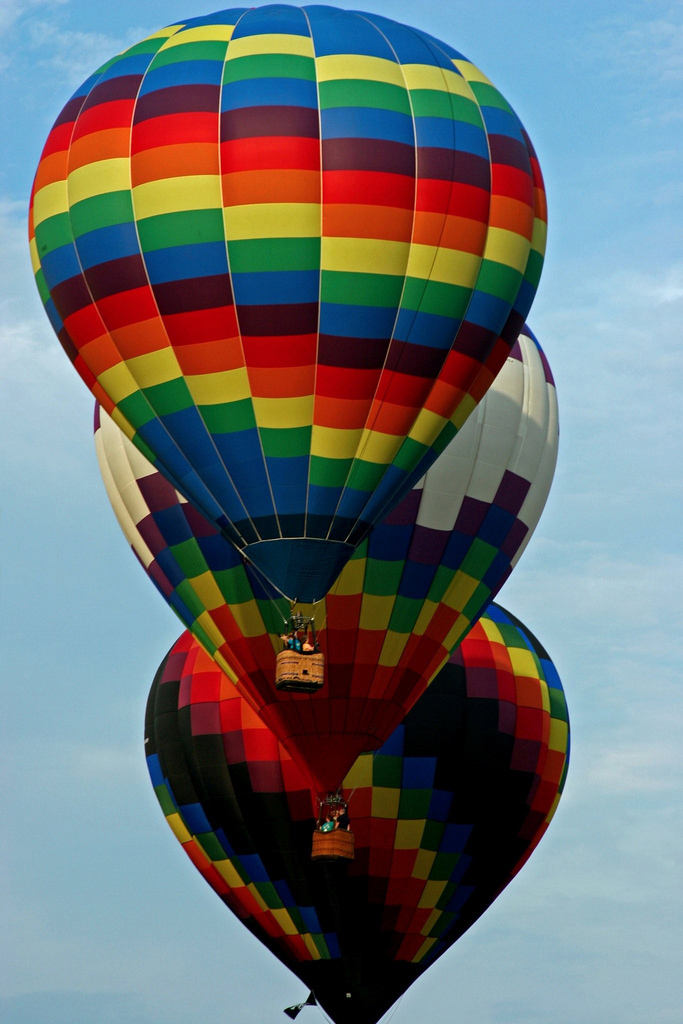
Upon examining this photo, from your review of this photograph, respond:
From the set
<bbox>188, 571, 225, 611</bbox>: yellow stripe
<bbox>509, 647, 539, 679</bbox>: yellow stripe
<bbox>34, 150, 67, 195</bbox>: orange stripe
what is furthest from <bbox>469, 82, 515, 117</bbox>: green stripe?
<bbox>509, 647, 539, 679</bbox>: yellow stripe

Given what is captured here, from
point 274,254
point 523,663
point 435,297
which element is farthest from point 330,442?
point 523,663

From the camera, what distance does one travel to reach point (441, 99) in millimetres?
17344

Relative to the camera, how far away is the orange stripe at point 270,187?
16.7m

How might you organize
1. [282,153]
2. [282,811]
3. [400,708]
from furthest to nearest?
1. [282,811]
2. [400,708]
3. [282,153]

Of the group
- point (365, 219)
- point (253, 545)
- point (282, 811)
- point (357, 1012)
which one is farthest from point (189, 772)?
point (365, 219)

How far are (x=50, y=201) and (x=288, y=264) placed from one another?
220 centimetres

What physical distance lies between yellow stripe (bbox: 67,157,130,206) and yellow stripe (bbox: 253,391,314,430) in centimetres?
200

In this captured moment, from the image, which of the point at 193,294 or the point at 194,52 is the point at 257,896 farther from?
the point at 194,52

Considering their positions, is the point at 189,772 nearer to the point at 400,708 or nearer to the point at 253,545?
the point at 400,708

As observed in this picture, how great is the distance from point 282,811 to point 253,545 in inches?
181

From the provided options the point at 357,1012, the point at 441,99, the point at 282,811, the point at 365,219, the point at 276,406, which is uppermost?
the point at 441,99

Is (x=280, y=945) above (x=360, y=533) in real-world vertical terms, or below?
below

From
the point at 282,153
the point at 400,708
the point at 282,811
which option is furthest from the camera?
the point at 282,811

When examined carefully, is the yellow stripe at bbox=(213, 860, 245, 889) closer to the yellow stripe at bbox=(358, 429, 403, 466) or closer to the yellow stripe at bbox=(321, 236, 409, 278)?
the yellow stripe at bbox=(358, 429, 403, 466)
